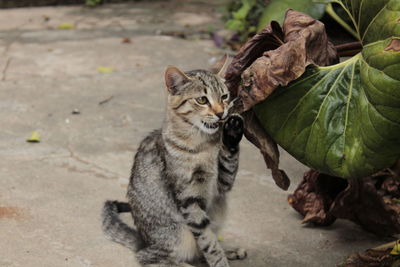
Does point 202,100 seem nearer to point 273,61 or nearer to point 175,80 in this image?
point 175,80

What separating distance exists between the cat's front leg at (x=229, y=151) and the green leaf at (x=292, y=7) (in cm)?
117

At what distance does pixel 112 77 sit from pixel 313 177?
3144 millimetres

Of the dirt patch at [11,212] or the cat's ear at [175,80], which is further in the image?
the dirt patch at [11,212]

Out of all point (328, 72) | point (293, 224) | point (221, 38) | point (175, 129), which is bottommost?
point (221, 38)

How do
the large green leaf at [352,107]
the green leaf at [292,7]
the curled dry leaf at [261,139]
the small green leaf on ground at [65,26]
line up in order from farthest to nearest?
the small green leaf on ground at [65,26], the green leaf at [292,7], the curled dry leaf at [261,139], the large green leaf at [352,107]

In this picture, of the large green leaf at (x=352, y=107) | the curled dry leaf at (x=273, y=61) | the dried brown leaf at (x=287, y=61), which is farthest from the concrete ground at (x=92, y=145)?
the dried brown leaf at (x=287, y=61)

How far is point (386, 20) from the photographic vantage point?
3.05m

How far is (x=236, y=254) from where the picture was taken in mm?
3787

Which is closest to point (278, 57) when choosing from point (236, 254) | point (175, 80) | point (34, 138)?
point (175, 80)

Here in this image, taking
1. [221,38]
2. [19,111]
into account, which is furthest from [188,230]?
[221,38]

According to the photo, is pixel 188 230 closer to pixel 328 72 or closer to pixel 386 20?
pixel 328 72

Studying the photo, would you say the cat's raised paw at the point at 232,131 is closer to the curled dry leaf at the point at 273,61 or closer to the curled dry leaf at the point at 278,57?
the curled dry leaf at the point at 273,61

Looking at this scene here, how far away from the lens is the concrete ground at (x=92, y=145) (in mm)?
3840

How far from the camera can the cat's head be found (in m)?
3.53
